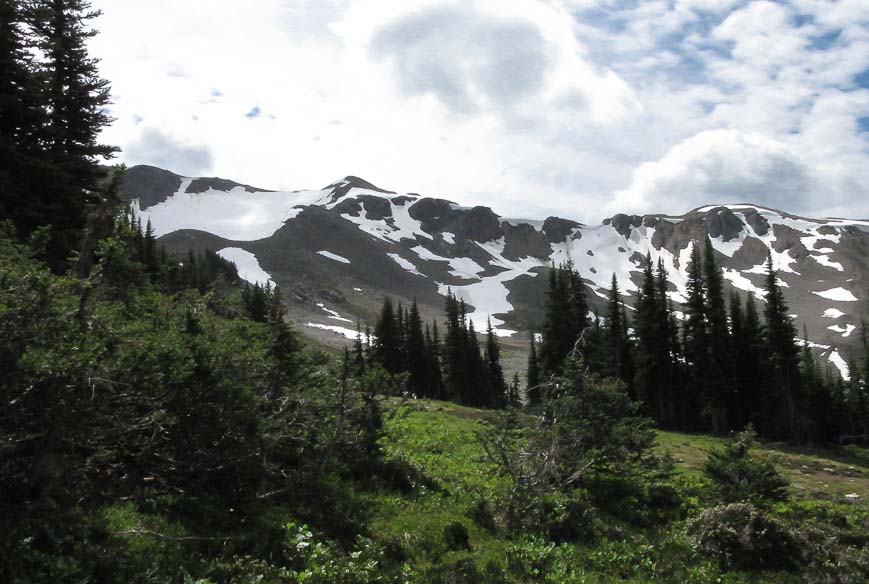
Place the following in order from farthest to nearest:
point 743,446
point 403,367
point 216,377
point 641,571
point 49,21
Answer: point 403,367 → point 49,21 → point 743,446 → point 641,571 → point 216,377

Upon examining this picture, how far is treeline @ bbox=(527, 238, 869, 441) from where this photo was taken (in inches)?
1747

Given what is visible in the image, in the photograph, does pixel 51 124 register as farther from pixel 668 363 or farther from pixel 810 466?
pixel 668 363

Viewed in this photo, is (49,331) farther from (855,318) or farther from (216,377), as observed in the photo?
(855,318)

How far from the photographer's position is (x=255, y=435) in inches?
320

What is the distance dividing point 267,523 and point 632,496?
9.46 metres

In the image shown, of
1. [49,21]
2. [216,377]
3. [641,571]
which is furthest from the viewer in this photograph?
[49,21]

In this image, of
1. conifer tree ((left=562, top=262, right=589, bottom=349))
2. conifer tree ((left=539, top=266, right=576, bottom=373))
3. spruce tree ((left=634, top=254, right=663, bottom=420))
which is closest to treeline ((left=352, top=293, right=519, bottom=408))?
conifer tree ((left=562, top=262, right=589, bottom=349))

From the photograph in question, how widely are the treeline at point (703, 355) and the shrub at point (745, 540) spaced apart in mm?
31859

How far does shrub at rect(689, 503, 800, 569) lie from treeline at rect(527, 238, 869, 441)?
105 ft

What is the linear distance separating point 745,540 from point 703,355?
3972cm

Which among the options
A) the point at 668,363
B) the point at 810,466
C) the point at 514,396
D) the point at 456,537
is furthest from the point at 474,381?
the point at 456,537

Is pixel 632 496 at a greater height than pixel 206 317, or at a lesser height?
lesser

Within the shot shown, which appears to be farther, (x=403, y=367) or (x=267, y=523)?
(x=403, y=367)

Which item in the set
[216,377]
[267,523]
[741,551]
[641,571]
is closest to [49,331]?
[216,377]
